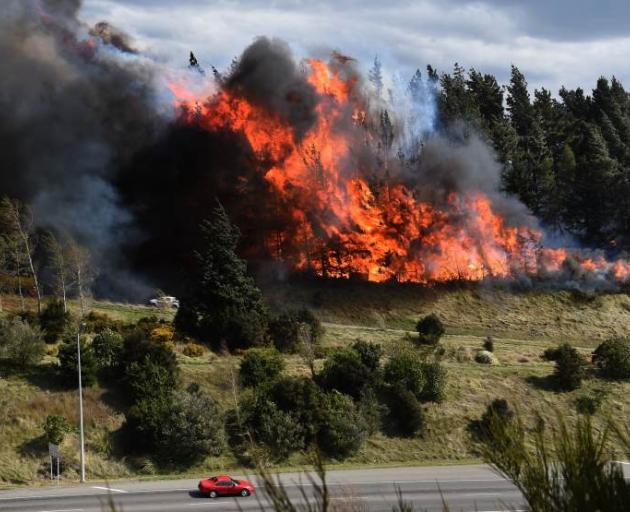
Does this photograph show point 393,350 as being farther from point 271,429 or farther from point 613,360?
point 613,360

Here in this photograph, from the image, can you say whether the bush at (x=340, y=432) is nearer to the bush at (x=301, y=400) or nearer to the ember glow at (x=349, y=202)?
the bush at (x=301, y=400)

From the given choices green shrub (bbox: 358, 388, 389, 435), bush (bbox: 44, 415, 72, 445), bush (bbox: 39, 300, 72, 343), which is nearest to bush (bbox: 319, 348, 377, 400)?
green shrub (bbox: 358, 388, 389, 435)

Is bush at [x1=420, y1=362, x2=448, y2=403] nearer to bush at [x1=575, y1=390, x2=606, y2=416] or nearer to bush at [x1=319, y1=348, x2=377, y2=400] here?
bush at [x1=319, y1=348, x2=377, y2=400]

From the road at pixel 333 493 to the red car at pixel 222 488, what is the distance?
1.34 ft

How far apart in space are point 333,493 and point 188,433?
12049 millimetres

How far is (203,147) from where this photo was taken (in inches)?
3322

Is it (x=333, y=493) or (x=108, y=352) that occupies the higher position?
(x=108, y=352)

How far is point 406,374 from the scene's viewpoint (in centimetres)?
5769

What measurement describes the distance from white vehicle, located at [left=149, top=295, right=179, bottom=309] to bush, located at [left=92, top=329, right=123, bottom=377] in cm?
2014

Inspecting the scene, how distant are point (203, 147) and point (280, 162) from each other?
25.4 ft

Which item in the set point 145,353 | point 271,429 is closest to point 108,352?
point 145,353

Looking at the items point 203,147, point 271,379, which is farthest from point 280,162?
point 271,379

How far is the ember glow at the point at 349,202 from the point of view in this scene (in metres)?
83.1

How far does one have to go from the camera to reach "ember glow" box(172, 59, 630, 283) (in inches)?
3270
